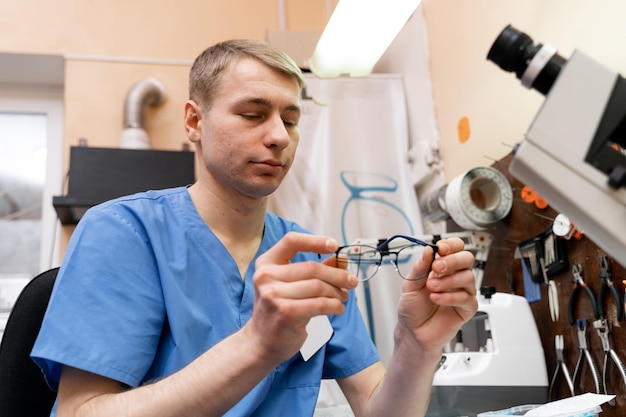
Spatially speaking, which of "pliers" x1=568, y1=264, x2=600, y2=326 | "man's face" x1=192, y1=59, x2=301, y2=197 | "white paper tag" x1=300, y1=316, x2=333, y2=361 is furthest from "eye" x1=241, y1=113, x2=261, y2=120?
"pliers" x1=568, y1=264, x2=600, y2=326

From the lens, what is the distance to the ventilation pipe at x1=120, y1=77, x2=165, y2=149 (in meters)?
2.49

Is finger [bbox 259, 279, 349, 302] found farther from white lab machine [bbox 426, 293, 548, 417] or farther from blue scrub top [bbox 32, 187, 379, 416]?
white lab machine [bbox 426, 293, 548, 417]

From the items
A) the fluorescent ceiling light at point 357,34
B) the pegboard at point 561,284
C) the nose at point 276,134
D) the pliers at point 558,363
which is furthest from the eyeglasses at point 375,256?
the fluorescent ceiling light at point 357,34

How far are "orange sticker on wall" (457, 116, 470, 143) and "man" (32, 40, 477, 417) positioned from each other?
0.98m

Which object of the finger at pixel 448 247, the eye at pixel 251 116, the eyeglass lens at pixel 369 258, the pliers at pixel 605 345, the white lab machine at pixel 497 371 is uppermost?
the eye at pixel 251 116

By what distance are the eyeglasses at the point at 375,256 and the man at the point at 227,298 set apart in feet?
0.13

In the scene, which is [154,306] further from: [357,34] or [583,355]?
[357,34]

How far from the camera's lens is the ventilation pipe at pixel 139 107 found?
249 cm

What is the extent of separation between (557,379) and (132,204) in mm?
1059

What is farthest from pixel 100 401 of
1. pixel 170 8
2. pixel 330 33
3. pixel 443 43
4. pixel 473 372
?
pixel 170 8

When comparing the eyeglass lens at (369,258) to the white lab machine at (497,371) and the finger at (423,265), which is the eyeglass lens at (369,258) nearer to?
the finger at (423,265)

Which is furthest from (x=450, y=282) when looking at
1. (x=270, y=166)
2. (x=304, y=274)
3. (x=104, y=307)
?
(x=104, y=307)

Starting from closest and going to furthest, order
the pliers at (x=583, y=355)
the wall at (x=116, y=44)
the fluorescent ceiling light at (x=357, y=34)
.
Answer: the pliers at (x=583, y=355) → the fluorescent ceiling light at (x=357, y=34) → the wall at (x=116, y=44)

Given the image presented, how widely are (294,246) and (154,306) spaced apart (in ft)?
1.11
